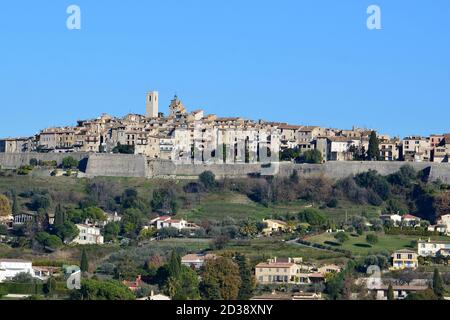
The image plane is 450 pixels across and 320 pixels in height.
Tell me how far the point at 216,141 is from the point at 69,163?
5.34 metres

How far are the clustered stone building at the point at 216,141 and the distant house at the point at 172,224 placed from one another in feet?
28.3

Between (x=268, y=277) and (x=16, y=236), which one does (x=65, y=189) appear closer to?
(x=16, y=236)

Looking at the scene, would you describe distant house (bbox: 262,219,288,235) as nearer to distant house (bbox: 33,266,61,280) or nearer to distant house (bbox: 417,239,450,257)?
distant house (bbox: 417,239,450,257)

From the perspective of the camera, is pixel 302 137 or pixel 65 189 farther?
pixel 302 137

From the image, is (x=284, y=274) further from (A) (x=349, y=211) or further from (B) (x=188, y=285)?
(A) (x=349, y=211)

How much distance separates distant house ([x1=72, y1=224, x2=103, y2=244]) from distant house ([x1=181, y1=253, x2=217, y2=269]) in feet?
15.6

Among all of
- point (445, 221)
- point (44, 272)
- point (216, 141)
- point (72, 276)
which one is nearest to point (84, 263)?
point (44, 272)

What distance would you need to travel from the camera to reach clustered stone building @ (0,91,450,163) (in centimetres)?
5653

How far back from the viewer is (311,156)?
A: 182 ft

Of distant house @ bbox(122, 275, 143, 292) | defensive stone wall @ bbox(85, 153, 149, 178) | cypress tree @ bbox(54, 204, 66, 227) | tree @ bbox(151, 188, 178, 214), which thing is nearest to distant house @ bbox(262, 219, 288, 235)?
tree @ bbox(151, 188, 178, 214)
